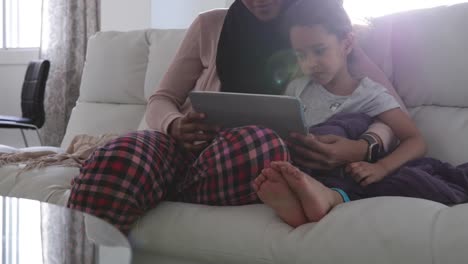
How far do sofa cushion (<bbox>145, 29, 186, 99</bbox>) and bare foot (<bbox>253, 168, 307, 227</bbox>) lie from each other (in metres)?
0.99

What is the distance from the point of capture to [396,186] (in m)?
1.09

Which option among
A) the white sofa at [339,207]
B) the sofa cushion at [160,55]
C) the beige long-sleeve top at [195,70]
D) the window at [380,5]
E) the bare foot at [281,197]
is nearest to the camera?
the white sofa at [339,207]

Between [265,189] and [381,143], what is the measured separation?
377 millimetres

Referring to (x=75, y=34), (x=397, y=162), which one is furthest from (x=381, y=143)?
(x=75, y=34)

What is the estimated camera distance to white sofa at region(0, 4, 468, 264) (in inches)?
33.8

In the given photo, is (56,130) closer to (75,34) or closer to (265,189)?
(75,34)

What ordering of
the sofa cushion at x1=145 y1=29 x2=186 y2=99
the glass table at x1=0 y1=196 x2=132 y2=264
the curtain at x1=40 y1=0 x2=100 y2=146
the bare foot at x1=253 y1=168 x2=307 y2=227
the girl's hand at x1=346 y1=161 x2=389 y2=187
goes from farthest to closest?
1. the curtain at x1=40 y1=0 x2=100 y2=146
2. the sofa cushion at x1=145 y1=29 x2=186 y2=99
3. the girl's hand at x1=346 y1=161 x2=389 y2=187
4. the bare foot at x1=253 y1=168 x2=307 y2=227
5. the glass table at x1=0 y1=196 x2=132 y2=264

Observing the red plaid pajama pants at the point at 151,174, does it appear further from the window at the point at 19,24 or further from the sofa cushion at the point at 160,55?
the window at the point at 19,24

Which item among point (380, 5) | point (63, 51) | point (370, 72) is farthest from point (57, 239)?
point (63, 51)

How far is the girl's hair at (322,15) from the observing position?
4.20ft

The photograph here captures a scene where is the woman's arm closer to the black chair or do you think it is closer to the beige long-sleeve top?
the beige long-sleeve top

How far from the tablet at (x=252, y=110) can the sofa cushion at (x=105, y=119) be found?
2.67ft

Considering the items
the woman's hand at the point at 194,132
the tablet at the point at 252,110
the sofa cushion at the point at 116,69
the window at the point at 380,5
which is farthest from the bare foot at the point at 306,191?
the window at the point at 380,5

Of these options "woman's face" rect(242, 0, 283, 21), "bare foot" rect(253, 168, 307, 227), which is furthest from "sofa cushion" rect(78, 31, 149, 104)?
"bare foot" rect(253, 168, 307, 227)
